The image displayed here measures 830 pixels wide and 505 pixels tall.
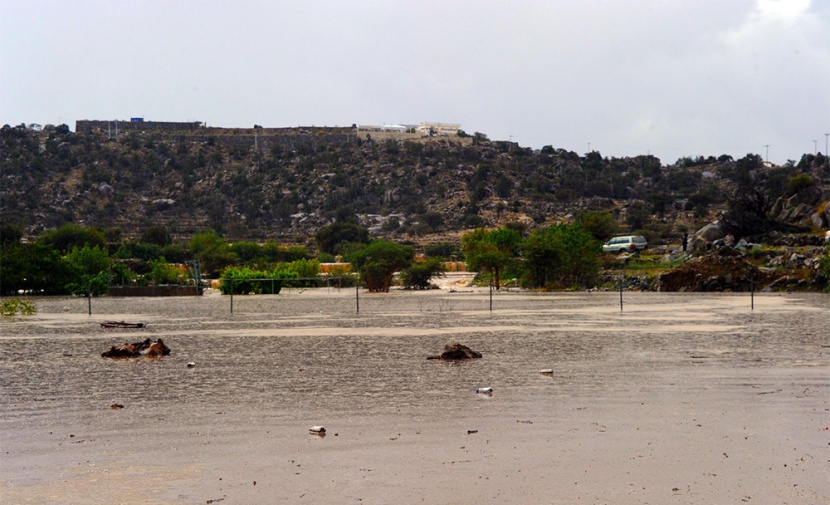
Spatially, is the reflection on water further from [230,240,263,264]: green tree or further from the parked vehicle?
[230,240,263,264]: green tree

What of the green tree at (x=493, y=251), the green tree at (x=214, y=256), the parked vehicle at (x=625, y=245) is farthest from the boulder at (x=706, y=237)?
the green tree at (x=214, y=256)

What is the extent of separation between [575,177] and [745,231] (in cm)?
8452

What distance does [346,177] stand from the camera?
161 metres

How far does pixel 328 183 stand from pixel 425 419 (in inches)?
5694

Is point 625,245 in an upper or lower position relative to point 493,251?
upper

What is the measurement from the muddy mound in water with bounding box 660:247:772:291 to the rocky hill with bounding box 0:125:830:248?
191 feet

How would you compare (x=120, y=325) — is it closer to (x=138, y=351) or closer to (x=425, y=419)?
(x=138, y=351)

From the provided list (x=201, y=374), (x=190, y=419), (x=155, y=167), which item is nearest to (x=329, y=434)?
(x=190, y=419)

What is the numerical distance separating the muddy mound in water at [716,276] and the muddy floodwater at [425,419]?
26.6 metres

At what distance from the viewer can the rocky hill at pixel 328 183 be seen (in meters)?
137

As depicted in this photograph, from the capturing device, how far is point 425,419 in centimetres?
1547

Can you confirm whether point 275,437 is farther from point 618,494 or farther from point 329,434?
point 618,494

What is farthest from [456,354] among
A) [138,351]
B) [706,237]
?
[706,237]

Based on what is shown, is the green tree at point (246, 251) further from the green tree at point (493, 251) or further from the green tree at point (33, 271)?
the green tree at point (33, 271)
